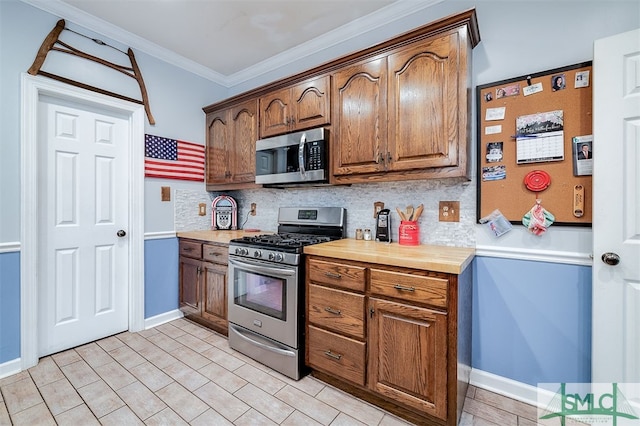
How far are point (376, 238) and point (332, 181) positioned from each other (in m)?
0.59

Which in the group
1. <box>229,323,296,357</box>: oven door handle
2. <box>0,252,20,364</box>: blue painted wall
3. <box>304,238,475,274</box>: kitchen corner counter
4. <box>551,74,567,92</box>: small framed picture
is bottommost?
<box>229,323,296,357</box>: oven door handle

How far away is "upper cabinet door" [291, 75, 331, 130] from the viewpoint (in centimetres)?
226

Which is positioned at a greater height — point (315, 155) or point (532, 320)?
point (315, 155)

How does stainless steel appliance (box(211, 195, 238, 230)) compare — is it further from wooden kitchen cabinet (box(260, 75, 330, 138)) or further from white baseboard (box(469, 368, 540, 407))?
white baseboard (box(469, 368, 540, 407))

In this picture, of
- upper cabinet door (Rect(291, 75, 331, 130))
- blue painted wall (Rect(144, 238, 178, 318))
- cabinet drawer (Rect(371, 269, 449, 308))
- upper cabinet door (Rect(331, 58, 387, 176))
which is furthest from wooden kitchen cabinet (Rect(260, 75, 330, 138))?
blue painted wall (Rect(144, 238, 178, 318))

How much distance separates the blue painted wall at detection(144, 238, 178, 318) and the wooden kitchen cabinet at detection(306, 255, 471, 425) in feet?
6.07

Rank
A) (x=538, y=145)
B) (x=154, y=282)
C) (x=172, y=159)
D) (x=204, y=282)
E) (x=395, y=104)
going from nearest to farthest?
(x=538, y=145)
(x=395, y=104)
(x=204, y=282)
(x=154, y=282)
(x=172, y=159)

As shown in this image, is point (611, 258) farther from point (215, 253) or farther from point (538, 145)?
point (215, 253)

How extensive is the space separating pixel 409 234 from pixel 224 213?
221cm

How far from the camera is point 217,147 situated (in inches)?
126

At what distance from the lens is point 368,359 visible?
1680 millimetres

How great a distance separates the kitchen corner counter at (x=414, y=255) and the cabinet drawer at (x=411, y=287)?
59 mm

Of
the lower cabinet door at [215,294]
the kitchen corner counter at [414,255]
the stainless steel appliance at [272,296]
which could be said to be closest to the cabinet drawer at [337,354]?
the stainless steel appliance at [272,296]
